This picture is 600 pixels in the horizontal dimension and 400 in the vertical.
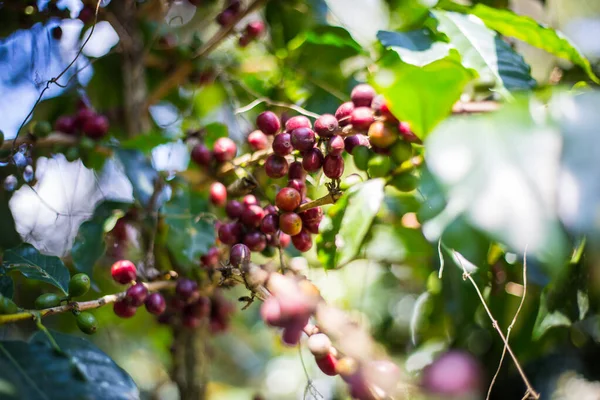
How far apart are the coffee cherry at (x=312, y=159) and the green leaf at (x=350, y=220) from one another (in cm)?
5

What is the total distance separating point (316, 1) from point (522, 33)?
408 mm

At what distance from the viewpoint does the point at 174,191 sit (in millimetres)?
961

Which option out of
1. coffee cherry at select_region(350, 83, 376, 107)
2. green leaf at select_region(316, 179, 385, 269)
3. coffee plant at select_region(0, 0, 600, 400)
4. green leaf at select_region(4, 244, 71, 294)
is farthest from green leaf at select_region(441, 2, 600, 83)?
green leaf at select_region(4, 244, 71, 294)

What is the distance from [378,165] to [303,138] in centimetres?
10

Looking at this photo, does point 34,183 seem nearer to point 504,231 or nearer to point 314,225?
point 314,225

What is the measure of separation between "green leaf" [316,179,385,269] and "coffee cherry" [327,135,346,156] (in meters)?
0.05

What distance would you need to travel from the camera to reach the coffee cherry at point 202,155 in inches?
34.3

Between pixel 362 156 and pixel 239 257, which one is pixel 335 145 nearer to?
pixel 362 156

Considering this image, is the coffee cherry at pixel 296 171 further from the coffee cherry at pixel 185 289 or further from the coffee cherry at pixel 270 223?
the coffee cherry at pixel 185 289

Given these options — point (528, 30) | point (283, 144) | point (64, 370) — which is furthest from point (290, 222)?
point (528, 30)

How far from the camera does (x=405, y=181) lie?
68 cm

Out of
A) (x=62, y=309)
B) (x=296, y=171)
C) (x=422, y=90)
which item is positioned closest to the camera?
(x=422, y=90)

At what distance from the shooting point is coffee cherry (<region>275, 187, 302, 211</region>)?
67cm

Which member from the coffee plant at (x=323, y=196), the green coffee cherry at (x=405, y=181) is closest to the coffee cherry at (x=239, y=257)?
the coffee plant at (x=323, y=196)
